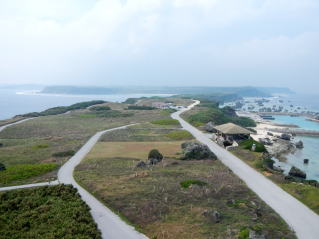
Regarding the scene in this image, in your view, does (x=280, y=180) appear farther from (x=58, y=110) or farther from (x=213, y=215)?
(x=58, y=110)

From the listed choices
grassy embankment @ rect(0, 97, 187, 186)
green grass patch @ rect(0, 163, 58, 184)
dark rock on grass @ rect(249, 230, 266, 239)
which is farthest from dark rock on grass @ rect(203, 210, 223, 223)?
green grass patch @ rect(0, 163, 58, 184)

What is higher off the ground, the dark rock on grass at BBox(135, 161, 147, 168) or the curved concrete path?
the curved concrete path

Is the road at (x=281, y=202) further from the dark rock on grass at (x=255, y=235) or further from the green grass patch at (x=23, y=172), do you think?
the green grass patch at (x=23, y=172)

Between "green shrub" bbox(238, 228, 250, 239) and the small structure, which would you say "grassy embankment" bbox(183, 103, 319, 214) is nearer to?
the small structure

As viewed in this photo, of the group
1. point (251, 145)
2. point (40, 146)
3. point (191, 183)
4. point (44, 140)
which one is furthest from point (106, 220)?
point (44, 140)

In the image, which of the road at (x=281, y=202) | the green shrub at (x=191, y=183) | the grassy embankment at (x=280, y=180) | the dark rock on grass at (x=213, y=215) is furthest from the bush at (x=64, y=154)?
the dark rock on grass at (x=213, y=215)
